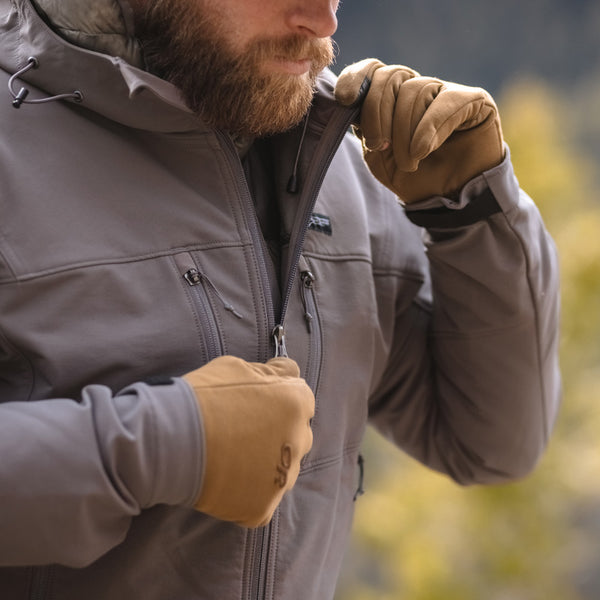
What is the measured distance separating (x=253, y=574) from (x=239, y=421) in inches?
9.9

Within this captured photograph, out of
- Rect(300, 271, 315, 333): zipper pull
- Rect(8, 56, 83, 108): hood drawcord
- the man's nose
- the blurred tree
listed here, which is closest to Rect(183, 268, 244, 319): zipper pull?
Rect(300, 271, 315, 333): zipper pull

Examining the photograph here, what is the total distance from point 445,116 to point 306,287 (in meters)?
0.28

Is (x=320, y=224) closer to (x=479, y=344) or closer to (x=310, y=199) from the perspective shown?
(x=310, y=199)

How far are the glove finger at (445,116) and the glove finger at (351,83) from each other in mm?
97

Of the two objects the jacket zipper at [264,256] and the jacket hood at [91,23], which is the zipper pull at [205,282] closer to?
the jacket zipper at [264,256]

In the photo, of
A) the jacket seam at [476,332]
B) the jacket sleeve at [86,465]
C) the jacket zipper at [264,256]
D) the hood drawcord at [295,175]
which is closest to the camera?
the jacket sleeve at [86,465]

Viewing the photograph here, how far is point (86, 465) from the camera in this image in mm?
858

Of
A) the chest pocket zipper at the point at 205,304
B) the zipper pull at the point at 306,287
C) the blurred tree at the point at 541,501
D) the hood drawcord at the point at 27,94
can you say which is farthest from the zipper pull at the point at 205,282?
the blurred tree at the point at 541,501

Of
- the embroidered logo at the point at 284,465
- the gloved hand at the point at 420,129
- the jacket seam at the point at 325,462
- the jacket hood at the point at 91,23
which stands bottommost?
the jacket seam at the point at 325,462

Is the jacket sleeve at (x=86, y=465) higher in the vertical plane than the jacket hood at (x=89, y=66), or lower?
lower

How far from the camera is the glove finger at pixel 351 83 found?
1.15m

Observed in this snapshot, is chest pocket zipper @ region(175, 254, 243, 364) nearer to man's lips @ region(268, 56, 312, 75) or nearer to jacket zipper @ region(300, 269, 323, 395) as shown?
jacket zipper @ region(300, 269, 323, 395)

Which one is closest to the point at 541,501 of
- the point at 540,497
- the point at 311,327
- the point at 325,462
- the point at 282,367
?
the point at 540,497

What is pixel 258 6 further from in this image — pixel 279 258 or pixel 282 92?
pixel 279 258
